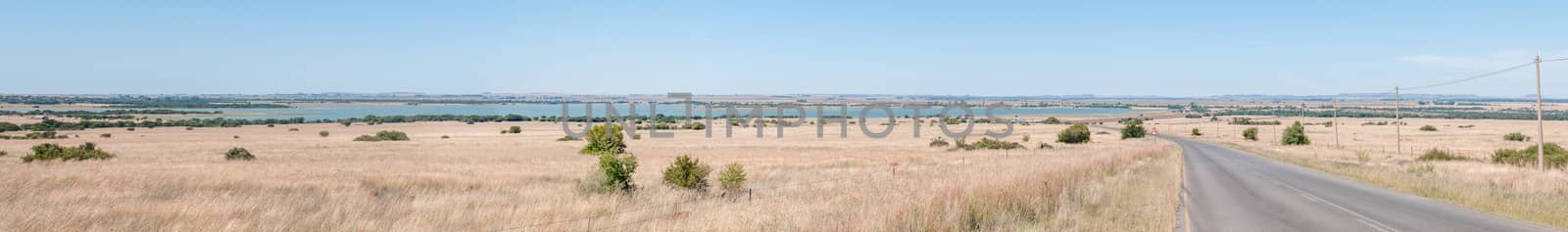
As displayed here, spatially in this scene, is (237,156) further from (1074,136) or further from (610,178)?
(1074,136)

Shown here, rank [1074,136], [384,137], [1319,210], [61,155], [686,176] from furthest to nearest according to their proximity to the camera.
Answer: [384,137] < [1074,136] < [61,155] < [686,176] < [1319,210]

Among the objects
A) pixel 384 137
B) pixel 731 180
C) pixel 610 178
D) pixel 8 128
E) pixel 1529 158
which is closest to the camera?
pixel 610 178

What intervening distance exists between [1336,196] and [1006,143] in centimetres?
4010

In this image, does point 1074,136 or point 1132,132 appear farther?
point 1132,132

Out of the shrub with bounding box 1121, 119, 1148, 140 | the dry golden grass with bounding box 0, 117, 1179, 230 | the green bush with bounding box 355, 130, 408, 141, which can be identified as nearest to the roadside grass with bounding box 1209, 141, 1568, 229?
the dry golden grass with bounding box 0, 117, 1179, 230

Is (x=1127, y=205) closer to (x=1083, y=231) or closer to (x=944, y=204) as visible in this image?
(x=1083, y=231)

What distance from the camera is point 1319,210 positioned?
1614cm

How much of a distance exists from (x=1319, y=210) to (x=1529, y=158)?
28844 millimetres

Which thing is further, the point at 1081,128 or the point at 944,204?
the point at 1081,128

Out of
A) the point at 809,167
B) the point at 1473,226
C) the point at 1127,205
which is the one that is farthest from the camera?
the point at 809,167

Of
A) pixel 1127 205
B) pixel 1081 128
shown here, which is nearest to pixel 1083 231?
pixel 1127 205

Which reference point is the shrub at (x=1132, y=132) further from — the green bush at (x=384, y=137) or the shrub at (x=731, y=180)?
the shrub at (x=731, y=180)

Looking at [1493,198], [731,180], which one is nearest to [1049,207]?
[731,180]

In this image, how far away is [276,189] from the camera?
17.5 meters
